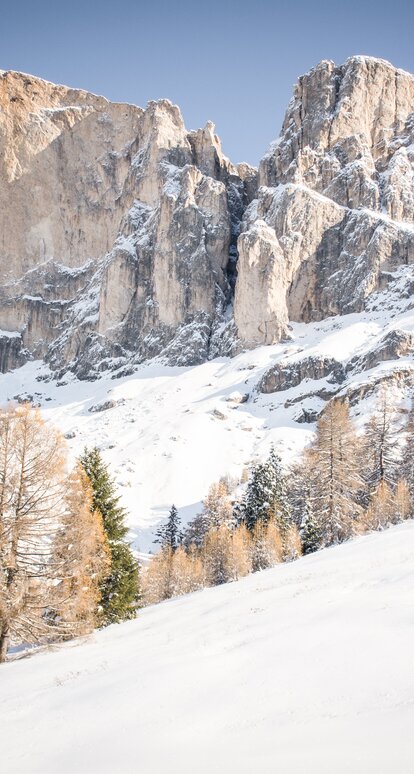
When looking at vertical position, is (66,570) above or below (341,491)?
above

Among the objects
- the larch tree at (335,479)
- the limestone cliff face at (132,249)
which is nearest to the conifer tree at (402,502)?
the larch tree at (335,479)

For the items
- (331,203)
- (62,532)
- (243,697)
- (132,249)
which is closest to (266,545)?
(62,532)

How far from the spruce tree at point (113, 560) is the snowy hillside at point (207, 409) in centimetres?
4701

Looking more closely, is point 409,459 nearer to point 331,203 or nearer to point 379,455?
point 379,455

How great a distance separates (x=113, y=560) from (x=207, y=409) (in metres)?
92.2

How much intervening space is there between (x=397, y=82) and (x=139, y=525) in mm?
167033

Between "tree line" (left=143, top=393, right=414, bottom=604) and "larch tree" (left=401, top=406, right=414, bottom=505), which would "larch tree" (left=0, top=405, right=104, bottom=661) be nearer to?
"tree line" (left=143, top=393, right=414, bottom=604)

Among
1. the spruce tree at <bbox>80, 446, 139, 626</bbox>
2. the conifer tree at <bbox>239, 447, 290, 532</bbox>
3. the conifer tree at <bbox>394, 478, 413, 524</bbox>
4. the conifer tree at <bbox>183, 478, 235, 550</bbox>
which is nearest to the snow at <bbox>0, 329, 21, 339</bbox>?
the conifer tree at <bbox>183, 478, 235, 550</bbox>

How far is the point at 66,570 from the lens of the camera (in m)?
13.3

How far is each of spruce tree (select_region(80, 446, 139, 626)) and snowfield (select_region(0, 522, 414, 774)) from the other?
6378 mm

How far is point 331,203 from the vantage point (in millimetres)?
147500

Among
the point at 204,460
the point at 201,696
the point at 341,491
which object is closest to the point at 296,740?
the point at 201,696

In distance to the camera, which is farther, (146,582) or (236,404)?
(236,404)

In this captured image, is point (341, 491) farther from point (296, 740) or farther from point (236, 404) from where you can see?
point (236, 404)
